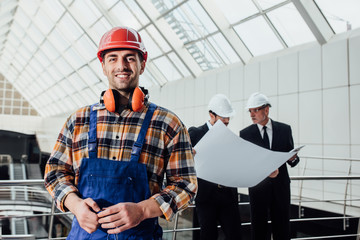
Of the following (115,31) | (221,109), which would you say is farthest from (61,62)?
(115,31)

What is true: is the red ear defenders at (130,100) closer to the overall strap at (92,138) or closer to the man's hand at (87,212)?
the overall strap at (92,138)

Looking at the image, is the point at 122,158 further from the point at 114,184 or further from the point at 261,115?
the point at 261,115

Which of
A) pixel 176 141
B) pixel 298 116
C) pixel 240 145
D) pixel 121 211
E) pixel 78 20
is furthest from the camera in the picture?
pixel 78 20

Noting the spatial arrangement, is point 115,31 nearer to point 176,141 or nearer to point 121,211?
point 176,141

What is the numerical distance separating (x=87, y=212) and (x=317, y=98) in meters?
7.68

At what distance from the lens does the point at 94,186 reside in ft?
3.97

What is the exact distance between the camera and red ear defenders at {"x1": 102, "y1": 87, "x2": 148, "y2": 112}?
1.28 meters

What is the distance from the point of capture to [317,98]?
Answer: 791cm

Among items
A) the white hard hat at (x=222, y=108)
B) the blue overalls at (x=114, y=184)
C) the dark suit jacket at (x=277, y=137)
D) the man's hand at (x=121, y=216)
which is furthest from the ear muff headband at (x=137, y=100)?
the dark suit jacket at (x=277, y=137)

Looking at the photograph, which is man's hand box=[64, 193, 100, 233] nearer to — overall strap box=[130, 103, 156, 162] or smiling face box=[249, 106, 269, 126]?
overall strap box=[130, 103, 156, 162]

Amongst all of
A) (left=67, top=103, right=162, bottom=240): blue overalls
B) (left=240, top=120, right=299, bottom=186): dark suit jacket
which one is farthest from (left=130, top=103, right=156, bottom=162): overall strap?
(left=240, top=120, right=299, bottom=186): dark suit jacket

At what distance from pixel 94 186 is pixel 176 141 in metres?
0.35

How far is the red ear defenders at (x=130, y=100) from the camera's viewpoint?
1.28 metres

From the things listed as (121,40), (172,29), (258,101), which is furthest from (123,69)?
(172,29)
